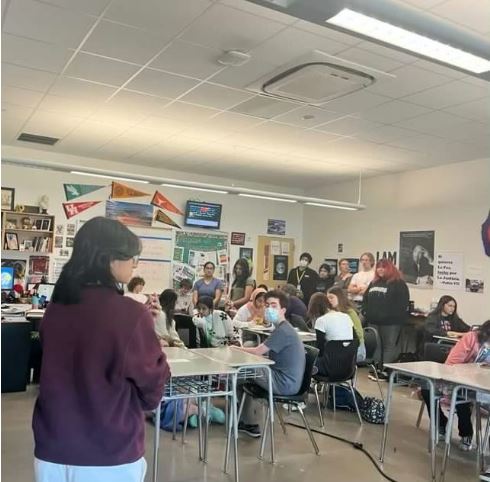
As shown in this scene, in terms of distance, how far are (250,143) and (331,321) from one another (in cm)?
257

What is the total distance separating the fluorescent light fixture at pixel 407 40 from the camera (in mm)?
2344

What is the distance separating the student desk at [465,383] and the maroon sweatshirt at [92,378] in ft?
8.08

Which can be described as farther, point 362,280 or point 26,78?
point 362,280

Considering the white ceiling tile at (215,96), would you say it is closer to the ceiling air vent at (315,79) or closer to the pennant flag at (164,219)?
the ceiling air vent at (315,79)

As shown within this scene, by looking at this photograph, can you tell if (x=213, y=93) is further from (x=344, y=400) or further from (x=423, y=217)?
(x=423, y=217)

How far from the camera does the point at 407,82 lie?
13.8 feet

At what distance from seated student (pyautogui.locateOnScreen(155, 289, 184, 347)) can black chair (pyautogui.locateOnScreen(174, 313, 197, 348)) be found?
0.65 meters

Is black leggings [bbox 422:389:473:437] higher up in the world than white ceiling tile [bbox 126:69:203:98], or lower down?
lower down

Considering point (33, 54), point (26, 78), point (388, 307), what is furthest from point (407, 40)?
point (388, 307)

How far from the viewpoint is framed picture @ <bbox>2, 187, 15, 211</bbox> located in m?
7.34

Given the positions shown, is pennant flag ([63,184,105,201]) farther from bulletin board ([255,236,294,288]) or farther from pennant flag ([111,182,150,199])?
bulletin board ([255,236,294,288])

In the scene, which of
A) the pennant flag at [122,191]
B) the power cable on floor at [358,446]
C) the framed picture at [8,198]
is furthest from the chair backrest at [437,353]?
the framed picture at [8,198]


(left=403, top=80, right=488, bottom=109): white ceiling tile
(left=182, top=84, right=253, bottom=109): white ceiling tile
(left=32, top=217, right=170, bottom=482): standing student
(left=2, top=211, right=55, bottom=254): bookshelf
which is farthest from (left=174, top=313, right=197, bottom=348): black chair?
(left=32, top=217, right=170, bottom=482): standing student

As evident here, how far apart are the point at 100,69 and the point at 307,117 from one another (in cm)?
205
